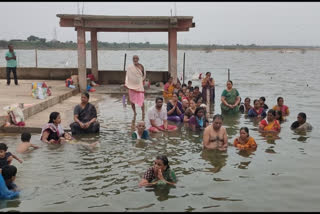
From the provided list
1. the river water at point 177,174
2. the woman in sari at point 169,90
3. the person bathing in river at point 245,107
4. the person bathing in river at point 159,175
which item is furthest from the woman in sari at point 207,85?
the person bathing in river at point 159,175

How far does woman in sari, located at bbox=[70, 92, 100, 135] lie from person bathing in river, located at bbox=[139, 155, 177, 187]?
3.59 meters

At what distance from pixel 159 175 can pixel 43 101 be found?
23.5 ft

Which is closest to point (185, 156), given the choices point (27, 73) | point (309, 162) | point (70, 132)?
point (309, 162)

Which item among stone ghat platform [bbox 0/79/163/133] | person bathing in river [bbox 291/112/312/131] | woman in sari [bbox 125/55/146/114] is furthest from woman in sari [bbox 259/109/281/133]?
stone ghat platform [bbox 0/79/163/133]

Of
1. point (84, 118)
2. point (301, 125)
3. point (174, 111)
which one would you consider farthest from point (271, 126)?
point (84, 118)

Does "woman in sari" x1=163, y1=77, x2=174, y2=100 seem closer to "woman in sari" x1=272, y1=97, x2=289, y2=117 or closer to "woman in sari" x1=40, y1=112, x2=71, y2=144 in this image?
"woman in sari" x1=272, y1=97, x2=289, y2=117

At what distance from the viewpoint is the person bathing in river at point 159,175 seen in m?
6.31

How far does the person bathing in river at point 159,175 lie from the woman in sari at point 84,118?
3587 mm

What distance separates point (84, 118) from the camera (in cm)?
973

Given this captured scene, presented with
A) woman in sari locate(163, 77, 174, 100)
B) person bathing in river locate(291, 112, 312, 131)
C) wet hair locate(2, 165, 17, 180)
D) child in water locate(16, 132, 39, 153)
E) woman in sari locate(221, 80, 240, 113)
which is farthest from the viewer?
woman in sari locate(163, 77, 174, 100)

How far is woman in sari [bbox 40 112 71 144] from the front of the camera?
8672mm

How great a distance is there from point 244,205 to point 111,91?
1297 centimetres

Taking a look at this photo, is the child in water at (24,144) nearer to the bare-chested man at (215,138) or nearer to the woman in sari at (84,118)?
the woman in sari at (84,118)

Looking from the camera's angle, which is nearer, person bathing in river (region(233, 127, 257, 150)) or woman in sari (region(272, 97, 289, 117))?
person bathing in river (region(233, 127, 257, 150))
